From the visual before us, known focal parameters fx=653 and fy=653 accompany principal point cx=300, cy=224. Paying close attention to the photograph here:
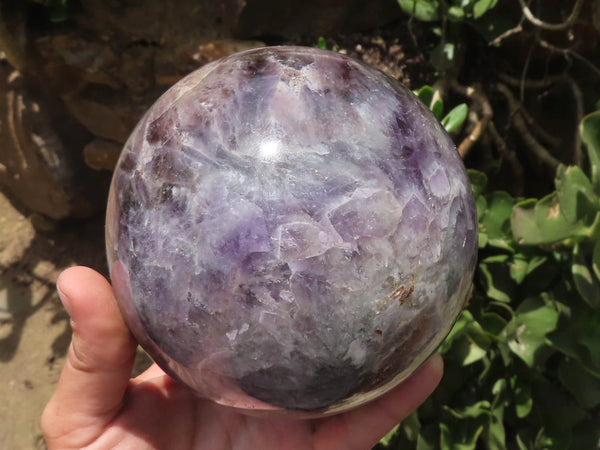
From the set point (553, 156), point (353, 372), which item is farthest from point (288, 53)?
point (553, 156)

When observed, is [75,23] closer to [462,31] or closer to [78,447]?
[462,31]

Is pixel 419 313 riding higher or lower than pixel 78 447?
higher

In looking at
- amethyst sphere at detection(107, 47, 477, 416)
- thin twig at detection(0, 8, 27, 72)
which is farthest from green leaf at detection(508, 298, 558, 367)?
thin twig at detection(0, 8, 27, 72)

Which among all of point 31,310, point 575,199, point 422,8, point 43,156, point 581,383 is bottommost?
point 31,310

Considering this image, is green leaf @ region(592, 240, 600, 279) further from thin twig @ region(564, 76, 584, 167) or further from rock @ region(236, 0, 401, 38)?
rock @ region(236, 0, 401, 38)

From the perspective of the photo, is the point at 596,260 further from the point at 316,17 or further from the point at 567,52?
the point at 316,17

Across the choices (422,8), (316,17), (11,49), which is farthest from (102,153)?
(422,8)
